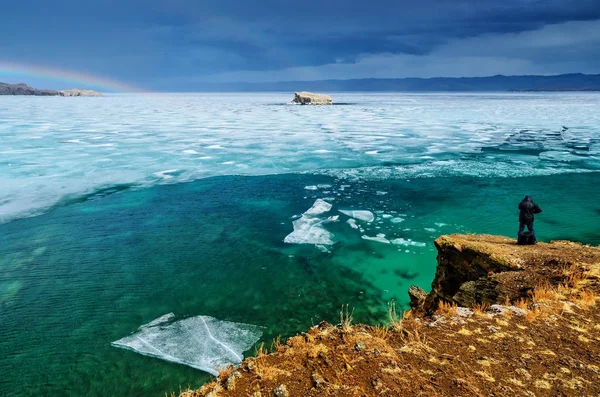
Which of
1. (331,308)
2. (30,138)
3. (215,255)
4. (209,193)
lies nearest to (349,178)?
(209,193)

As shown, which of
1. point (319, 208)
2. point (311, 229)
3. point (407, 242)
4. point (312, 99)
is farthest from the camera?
point (312, 99)

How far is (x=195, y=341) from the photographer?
700 cm

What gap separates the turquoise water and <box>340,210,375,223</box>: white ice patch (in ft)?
1.39

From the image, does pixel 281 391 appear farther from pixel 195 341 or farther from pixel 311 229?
pixel 311 229

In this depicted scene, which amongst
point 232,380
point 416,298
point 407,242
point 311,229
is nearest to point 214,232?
point 311,229

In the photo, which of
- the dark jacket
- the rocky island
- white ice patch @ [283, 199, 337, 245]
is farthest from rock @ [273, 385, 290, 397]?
white ice patch @ [283, 199, 337, 245]

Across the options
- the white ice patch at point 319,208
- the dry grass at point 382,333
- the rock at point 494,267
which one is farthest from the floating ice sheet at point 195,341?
the white ice patch at point 319,208

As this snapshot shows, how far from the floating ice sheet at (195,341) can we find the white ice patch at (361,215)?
663 cm

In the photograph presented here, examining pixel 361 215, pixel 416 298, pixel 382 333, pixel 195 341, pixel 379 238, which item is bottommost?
pixel 195 341

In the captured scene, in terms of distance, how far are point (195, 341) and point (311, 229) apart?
6.10 m

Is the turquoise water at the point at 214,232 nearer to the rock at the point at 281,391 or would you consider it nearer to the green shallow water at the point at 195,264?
the green shallow water at the point at 195,264

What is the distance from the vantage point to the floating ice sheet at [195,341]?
6.54 metres

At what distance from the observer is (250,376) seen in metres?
3.93

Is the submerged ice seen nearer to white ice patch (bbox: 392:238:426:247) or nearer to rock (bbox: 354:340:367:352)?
white ice patch (bbox: 392:238:426:247)
